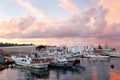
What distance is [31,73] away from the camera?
5522 cm

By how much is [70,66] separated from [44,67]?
8.46 metres

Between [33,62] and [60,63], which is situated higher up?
[33,62]

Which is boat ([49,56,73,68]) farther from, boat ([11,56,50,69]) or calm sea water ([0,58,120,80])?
boat ([11,56,50,69])

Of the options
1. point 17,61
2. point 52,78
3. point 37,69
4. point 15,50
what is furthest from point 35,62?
point 15,50

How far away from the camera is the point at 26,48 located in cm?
11412

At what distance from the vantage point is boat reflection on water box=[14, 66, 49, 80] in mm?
49006

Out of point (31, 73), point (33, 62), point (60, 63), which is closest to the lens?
point (31, 73)

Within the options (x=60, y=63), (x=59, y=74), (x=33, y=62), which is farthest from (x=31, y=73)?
(x=60, y=63)

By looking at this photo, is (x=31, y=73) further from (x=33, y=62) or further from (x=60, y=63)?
(x=60, y=63)

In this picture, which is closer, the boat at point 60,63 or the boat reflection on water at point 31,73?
the boat reflection on water at point 31,73

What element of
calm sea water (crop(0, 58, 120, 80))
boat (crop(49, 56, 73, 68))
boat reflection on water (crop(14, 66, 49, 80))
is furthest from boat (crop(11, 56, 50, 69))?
boat (crop(49, 56, 73, 68))

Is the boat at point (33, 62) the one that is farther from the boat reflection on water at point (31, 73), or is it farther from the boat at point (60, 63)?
the boat at point (60, 63)

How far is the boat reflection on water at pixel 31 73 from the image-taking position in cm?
4901

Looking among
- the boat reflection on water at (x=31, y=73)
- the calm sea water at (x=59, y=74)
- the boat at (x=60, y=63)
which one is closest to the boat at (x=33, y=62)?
the boat reflection on water at (x=31, y=73)
